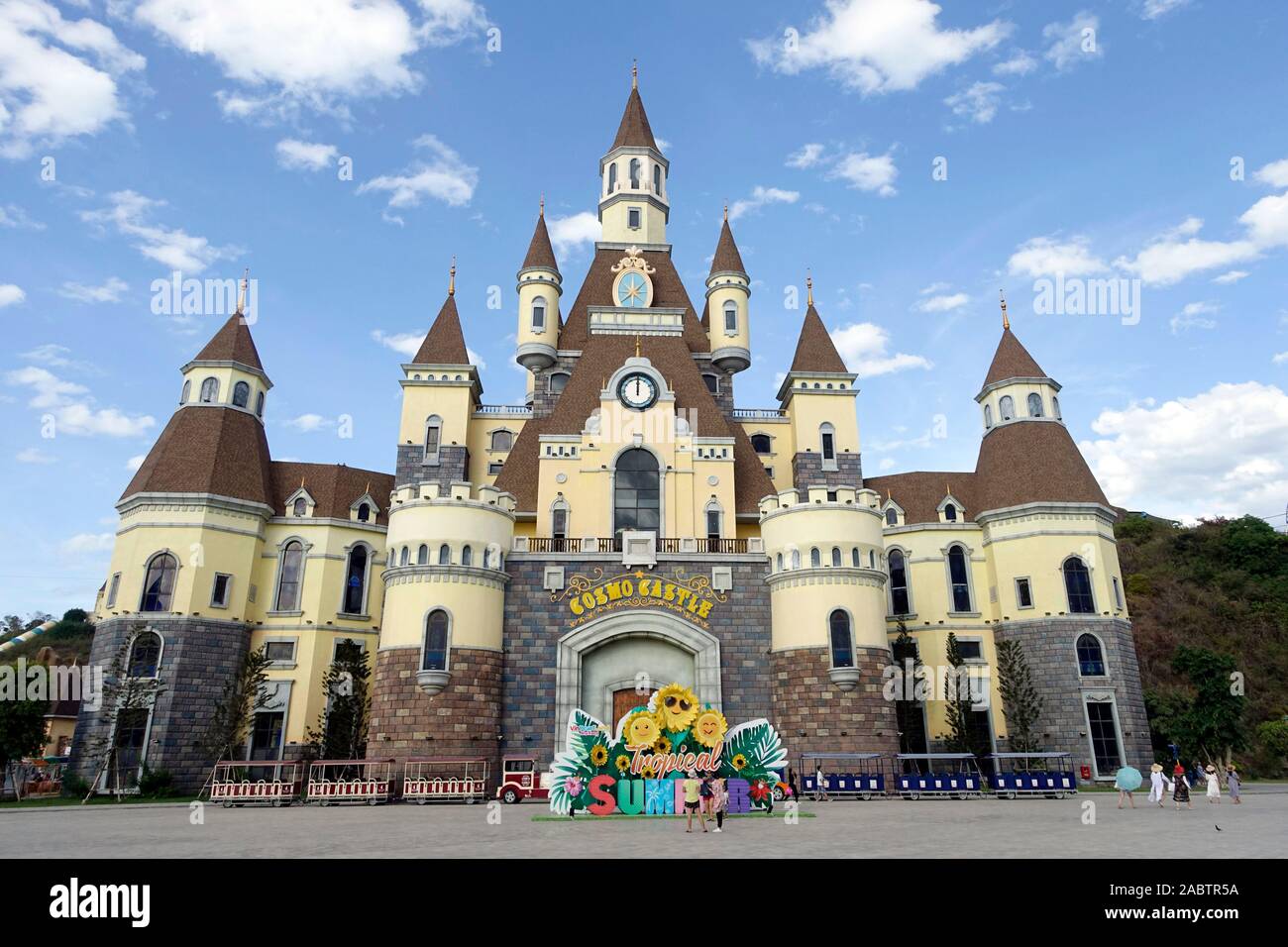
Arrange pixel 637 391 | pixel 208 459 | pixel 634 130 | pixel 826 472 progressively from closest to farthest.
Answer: pixel 208 459
pixel 637 391
pixel 826 472
pixel 634 130

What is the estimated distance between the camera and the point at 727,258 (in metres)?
46.0

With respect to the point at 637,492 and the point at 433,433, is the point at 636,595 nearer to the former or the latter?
the point at 637,492

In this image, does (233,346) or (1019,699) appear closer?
(1019,699)

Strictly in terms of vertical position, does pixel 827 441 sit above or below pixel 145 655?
above

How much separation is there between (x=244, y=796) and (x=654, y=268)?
3206cm

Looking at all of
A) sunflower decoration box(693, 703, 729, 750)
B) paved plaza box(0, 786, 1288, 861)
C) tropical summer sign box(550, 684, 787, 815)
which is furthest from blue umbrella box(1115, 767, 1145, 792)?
sunflower decoration box(693, 703, 729, 750)

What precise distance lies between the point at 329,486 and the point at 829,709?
23984 mm

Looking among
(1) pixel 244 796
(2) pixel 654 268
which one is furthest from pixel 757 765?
(2) pixel 654 268

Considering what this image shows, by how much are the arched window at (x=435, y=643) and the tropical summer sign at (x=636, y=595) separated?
409 centimetres

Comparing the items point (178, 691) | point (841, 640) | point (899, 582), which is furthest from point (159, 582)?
point (899, 582)

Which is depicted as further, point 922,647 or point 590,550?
point 922,647
